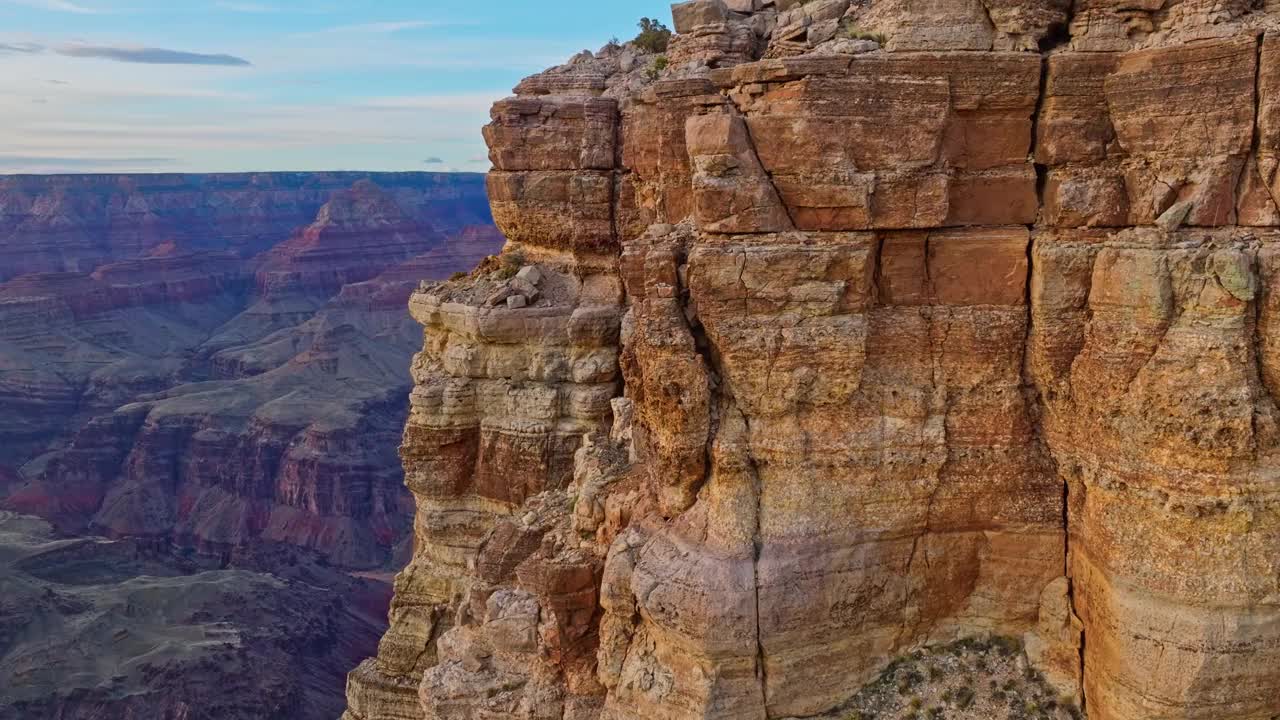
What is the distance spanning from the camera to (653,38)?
27.3 m

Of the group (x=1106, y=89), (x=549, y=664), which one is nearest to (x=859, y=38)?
(x=1106, y=89)

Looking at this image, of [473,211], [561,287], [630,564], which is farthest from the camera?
[473,211]

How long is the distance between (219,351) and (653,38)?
91050mm

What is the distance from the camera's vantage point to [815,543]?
45.4 feet

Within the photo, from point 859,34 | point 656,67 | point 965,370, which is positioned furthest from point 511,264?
point 965,370

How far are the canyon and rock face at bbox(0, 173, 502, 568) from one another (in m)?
0.22

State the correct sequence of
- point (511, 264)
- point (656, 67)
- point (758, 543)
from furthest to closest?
point (511, 264)
point (656, 67)
point (758, 543)

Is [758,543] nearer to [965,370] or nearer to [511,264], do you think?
[965,370]

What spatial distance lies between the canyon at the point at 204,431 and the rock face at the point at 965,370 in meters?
38.6

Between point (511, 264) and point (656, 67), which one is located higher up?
point (656, 67)

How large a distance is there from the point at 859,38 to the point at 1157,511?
6671mm

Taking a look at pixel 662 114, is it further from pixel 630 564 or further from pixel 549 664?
pixel 549 664

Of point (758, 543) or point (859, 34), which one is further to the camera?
point (859, 34)

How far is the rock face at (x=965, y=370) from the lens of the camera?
12094mm
